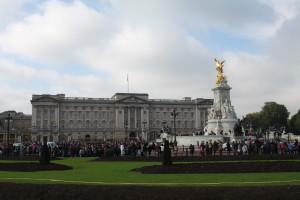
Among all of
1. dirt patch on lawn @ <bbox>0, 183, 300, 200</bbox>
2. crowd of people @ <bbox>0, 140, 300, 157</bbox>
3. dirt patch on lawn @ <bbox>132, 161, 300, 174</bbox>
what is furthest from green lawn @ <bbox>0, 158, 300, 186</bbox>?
crowd of people @ <bbox>0, 140, 300, 157</bbox>

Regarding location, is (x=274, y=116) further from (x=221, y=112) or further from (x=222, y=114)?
(x=222, y=114)

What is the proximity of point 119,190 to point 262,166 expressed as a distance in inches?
462

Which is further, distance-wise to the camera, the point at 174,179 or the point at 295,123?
the point at 295,123

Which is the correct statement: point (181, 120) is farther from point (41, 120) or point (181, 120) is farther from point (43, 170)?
point (43, 170)

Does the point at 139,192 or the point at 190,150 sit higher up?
the point at 190,150

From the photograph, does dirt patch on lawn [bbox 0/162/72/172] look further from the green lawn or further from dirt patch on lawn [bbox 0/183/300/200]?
dirt patch on lawn [bbox 0/183/300/200]

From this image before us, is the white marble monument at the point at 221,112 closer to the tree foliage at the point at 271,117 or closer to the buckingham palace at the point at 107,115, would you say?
the tree foliage at the point at 271,117

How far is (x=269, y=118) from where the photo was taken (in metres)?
149

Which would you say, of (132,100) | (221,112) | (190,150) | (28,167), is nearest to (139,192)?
(28,167)

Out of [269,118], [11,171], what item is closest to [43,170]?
[11,171]

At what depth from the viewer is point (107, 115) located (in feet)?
588

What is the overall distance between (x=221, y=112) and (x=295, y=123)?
216 ft

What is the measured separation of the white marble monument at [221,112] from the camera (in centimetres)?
7569

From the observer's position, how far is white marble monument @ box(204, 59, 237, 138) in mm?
75688
